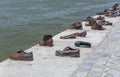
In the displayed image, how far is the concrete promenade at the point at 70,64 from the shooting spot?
8.52m

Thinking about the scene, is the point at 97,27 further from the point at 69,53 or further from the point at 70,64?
the point at 70,64

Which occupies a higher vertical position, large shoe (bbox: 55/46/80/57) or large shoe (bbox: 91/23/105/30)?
large shoe (bbox: 55/46/80/57)

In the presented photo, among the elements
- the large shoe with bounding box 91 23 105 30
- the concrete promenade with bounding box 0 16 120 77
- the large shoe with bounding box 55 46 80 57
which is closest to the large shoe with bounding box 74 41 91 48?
the concrete promenade with bounding box 0 16 120 77

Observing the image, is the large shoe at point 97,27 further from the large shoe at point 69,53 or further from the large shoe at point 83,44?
the large shoe at point 69,53

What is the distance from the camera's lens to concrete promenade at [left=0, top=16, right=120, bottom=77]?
8.52 metres

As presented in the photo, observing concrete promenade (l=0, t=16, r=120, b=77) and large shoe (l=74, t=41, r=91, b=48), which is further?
large shoe (l=74, t=41, r=91, b=48)

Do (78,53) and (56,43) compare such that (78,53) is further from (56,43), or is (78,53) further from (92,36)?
(92,36)

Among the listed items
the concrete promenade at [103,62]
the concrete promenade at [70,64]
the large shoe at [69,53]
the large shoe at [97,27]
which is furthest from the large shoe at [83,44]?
the large shoe at [97,27]

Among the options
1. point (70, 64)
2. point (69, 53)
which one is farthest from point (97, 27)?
point (70, 64)

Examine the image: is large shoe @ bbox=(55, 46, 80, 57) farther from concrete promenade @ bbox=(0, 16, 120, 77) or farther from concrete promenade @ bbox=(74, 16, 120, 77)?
concrete promenade @ bbox=(74, 16, 120, 77)

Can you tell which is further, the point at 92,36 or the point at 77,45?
the point at 92,36

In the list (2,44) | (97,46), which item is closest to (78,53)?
(97,46)

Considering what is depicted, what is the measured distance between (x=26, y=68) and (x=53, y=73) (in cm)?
71

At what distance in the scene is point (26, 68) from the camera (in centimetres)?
899
